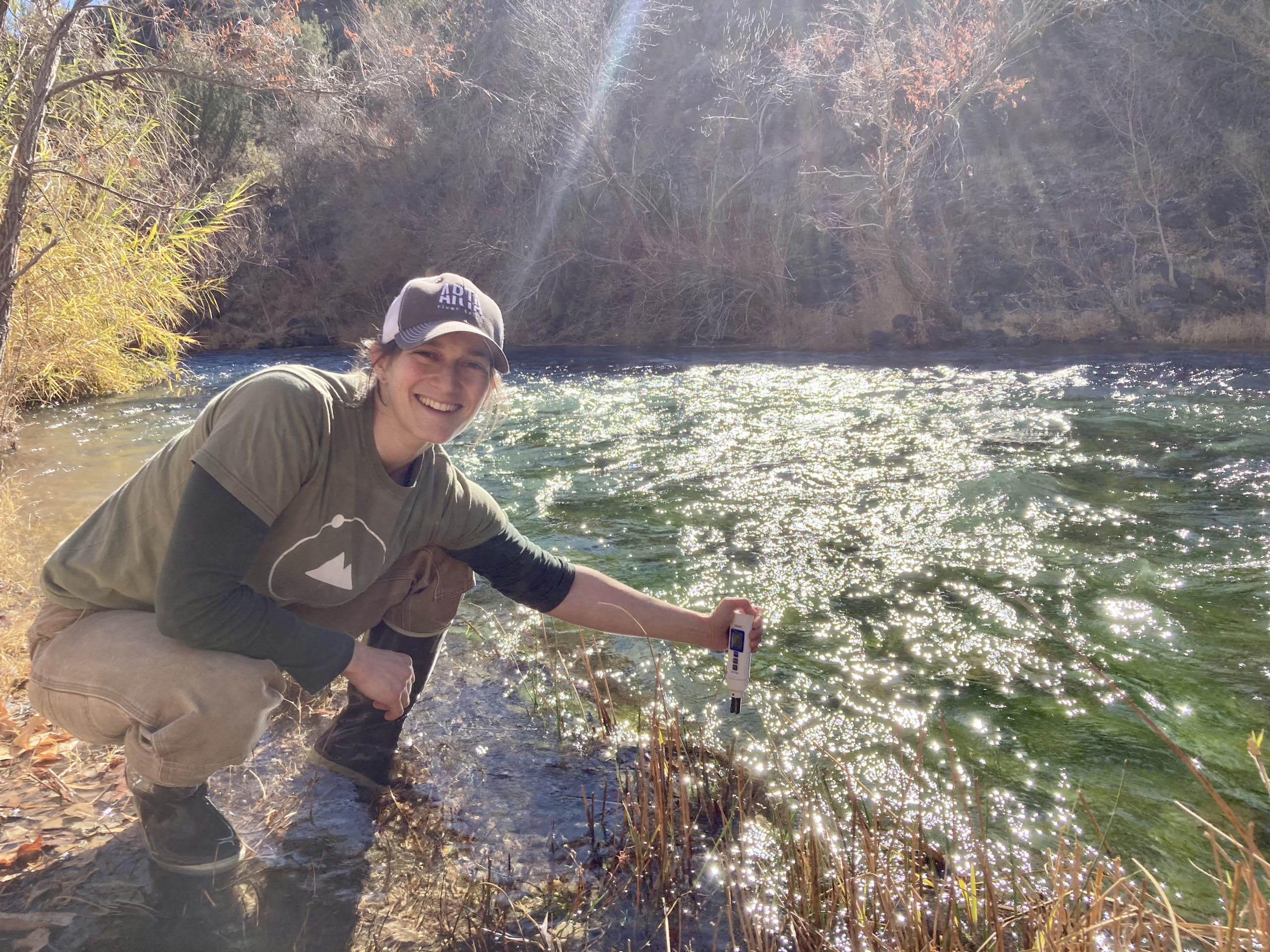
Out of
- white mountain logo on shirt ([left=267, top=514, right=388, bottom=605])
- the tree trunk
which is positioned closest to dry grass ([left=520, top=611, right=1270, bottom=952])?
white mountain logo on shirt ([left=267, top=514, right=388, bottom=605])

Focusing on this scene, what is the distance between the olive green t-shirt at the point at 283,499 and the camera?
2.24m

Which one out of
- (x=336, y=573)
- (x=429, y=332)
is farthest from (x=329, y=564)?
(x=429, y=332)

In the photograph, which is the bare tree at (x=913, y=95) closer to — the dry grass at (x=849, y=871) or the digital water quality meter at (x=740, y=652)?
→ the dry grass at (x=849, y=871)

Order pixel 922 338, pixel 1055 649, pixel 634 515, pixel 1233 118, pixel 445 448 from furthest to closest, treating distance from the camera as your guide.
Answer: pixel 1233 118, pixel 922 338, pixel 445 448, pixel 634 515, pixel 1055 649

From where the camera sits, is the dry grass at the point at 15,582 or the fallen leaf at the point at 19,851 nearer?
the fallen leaf at the point at 19,851

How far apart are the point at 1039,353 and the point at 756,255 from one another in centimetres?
716

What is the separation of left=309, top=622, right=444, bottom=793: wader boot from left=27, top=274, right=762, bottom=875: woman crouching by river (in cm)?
28

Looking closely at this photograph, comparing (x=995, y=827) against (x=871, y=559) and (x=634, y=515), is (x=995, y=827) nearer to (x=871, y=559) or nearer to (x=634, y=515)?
(x=871, y=559)

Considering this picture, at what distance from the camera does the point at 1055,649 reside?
431cm

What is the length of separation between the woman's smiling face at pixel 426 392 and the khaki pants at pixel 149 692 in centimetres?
70

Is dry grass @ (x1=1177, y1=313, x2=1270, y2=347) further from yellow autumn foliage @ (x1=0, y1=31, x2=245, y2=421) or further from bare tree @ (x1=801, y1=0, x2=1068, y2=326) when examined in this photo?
yellow autumn foliage @ (x1=0, y1=31, x2=245, y2=421)

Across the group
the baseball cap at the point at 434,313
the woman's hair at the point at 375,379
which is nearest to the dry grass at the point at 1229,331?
the woman's hair at the point at 375,379

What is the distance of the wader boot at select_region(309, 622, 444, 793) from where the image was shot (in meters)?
3.01

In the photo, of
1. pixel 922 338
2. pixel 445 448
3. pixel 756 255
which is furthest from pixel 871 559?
pixel 756 255
